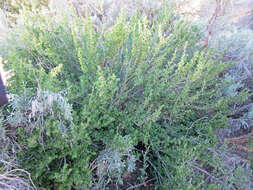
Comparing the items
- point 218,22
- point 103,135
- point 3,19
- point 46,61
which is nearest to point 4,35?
point 3,19

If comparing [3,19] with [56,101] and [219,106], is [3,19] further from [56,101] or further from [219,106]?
[219,106]

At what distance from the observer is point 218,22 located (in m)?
3.69

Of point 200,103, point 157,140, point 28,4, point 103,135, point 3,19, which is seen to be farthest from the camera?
point 28,4

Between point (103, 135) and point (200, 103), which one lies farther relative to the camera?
point (200, 103)

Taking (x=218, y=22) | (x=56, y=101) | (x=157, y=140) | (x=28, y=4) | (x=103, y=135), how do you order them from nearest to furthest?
1. (x=56, y=101)
2. (x=103, y=135)
3. (x=157, y=140)
4. (x=218, y=22)
5. (x=28, y=4)

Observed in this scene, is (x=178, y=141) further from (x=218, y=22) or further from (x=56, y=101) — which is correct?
(x=218, y=22)

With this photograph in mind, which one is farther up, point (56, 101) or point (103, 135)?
point (56, 101)

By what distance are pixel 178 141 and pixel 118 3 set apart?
3912 millimetres

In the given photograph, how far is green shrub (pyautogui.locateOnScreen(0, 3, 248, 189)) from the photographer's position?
1540mm

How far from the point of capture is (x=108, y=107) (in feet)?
6.56

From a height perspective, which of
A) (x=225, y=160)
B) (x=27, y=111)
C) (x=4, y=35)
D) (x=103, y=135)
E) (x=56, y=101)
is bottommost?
(x=225, y=160)

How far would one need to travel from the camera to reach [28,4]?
18.8 ft

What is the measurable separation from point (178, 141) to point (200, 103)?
0.56 m

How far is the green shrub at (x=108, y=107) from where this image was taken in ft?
5.05
